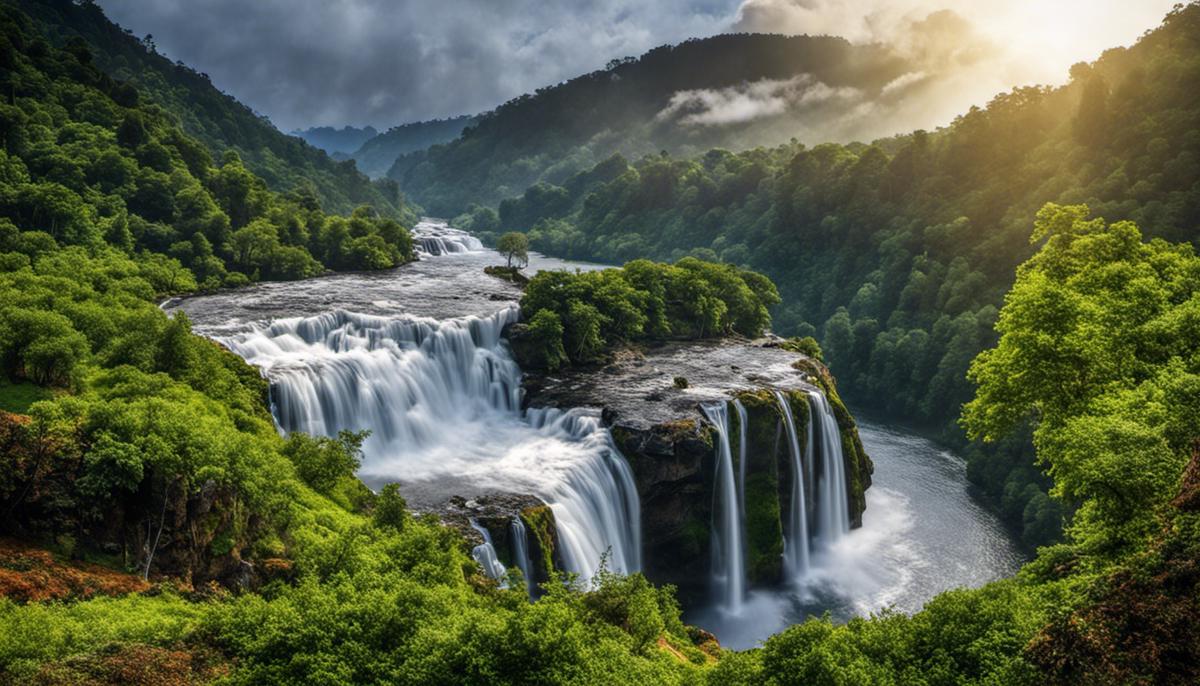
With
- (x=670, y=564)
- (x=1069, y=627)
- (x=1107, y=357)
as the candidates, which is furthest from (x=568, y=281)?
(x=1069, y=627)

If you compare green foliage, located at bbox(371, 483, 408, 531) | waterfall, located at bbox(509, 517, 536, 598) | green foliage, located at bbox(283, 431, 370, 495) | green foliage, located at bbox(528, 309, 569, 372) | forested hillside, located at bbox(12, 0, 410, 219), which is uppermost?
forested hillside, located at bbox(12, 0, 410, 219)

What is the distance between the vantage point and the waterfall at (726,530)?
38.7m

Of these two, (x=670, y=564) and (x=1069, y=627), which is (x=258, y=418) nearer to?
(x=670, y=564)

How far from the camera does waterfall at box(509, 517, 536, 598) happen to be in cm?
2902

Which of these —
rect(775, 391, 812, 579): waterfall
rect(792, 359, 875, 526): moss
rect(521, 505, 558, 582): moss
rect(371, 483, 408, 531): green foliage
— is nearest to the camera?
rect(371, 483, 408, 531): green foliage

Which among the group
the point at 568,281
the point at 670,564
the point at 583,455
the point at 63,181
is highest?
the point at 63,181

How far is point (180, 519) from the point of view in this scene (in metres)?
17.5

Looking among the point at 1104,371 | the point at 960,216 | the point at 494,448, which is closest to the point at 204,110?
the point at 494,448

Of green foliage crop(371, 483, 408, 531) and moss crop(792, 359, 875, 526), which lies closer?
green foliage crop(371, 483, 408, 531)

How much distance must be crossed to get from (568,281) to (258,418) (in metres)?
28.0

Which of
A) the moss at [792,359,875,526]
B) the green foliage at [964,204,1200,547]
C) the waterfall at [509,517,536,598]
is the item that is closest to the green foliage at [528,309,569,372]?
the moss at [792,359,875,526]

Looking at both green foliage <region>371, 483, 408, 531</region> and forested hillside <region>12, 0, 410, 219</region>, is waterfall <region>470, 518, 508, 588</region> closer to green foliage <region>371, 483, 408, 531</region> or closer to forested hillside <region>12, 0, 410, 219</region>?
green foliage <region>371, 483, 408, 531</region>

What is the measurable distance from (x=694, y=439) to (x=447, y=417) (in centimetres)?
1550

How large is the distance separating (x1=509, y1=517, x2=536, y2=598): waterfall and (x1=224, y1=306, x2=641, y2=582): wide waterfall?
2.34 metres
